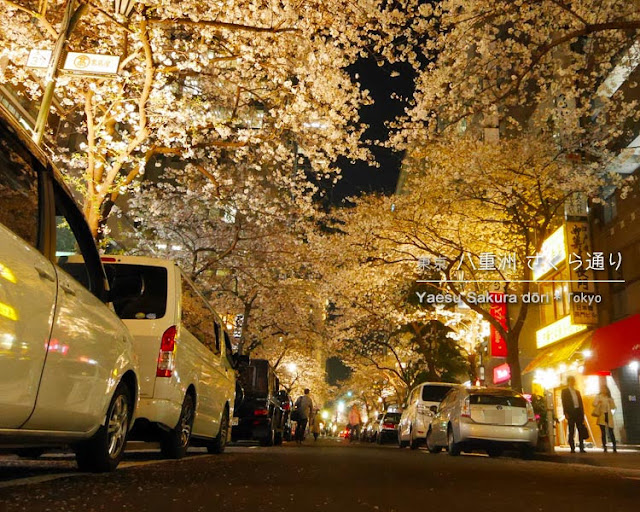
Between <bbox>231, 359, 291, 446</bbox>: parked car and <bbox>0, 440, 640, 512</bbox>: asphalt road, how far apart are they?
30.9 feet

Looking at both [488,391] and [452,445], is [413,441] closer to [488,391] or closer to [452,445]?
[452,445]

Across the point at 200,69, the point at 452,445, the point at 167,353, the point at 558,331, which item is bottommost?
the point at 452,445

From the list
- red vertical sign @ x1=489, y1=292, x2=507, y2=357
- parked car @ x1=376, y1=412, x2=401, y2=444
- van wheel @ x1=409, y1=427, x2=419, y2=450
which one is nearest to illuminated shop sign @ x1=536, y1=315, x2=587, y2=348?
red vertical sign @ x1=489, y1=292, x2=507, y2=357

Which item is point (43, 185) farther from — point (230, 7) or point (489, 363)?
point (489, 363)

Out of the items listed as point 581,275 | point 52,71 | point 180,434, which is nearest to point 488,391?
point 180,434

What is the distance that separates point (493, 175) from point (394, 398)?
42024 mm

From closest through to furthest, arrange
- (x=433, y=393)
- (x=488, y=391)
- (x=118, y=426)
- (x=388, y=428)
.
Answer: (x=118, y=426)
(x=488, y=391)
(x=433, y=393)
(x=388, y=428)

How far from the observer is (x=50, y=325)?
12.7 feet

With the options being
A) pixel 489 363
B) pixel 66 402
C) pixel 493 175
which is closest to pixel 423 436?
pixel 493 175

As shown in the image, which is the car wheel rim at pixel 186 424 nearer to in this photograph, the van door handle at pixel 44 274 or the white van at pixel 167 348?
the white van at pixel 167 348

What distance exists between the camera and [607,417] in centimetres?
1645

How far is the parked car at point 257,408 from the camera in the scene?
53.8ft

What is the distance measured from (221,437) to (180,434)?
110 inches

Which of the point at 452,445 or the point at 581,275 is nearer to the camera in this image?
the point at 452,445
